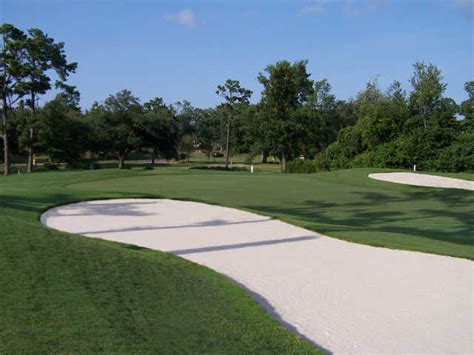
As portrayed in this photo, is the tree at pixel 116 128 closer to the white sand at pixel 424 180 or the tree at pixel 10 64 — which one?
the tree at pixel 10 64

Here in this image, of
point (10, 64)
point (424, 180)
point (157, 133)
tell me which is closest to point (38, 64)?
point (10, 64)

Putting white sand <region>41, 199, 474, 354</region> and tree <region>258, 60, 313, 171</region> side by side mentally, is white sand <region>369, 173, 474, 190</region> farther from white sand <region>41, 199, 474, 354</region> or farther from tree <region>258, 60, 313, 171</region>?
tree <region>258, 60, 313, 171</region>

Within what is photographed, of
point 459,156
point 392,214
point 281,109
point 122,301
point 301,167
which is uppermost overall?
point 281,109

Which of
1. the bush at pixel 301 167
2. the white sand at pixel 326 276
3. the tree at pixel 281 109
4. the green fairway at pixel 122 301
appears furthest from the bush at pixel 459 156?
the white sand at pixel 326 276

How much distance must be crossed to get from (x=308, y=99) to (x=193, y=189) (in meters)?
50.5

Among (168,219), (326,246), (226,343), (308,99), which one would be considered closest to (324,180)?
(168,219)

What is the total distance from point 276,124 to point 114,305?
51.8 m

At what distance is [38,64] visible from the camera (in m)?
47.1

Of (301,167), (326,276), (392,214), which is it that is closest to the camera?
(326,276)

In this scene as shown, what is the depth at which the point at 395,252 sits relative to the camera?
30.6 feet

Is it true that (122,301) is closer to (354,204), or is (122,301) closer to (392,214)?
(392,214)

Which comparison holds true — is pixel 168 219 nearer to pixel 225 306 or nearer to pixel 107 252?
pixel 107 252

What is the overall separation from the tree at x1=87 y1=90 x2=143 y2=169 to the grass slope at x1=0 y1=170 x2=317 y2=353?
166 feet

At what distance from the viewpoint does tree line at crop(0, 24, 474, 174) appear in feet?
143
